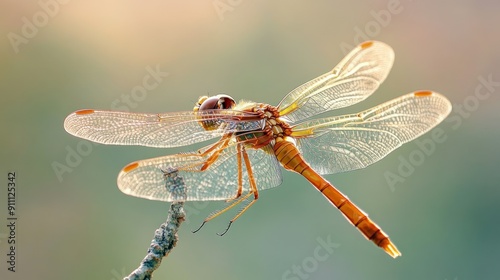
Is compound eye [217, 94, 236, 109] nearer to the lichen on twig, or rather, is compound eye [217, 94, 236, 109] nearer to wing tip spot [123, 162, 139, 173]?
wing tip spot [123, 162, 139, 173]

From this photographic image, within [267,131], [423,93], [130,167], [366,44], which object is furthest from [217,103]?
[423,93]

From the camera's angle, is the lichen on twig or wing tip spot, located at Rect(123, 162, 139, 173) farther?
wing tip spot, located at Rect(123, 162, 139, 173)

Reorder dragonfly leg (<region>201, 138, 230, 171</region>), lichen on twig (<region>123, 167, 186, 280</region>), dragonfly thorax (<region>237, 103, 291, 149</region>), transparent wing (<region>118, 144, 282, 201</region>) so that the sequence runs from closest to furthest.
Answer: lichen on twig (<region>123, 167, 186, 280</region>), transparent wing (<region>118, 144, 282, 201</region>), dragonfly leg (<region>201, 138, 230, 171</region>), dragonfly thorax (<region>237, 103, 291, 149</region>)

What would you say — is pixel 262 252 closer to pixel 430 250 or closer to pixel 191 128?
pixel 430 250

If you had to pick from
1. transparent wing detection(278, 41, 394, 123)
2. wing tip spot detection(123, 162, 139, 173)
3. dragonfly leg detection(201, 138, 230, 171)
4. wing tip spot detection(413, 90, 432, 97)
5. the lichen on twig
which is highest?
wing tip spot detection(123, 162, 139, 173)

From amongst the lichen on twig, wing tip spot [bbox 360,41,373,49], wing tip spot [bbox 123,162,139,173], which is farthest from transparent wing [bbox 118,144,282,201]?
wing tip spot [bbox 360,41,373,49]

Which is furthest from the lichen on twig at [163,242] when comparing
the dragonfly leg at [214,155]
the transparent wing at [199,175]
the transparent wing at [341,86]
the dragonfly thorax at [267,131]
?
the transparent wing at [341,86]

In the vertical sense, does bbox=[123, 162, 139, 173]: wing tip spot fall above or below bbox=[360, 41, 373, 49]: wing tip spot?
above
